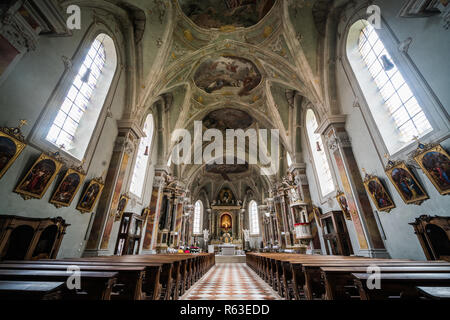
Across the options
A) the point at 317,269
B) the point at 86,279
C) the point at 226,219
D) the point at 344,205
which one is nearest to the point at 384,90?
the point at 344,205

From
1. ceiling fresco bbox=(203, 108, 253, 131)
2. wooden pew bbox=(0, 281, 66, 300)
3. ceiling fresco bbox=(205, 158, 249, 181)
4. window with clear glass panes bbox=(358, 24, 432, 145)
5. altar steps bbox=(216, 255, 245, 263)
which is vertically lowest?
altar steps bbox=(216, 255, 245, 263)

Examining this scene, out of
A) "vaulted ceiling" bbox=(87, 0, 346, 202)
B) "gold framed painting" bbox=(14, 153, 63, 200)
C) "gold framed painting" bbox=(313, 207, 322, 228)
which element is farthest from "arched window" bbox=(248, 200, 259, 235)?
"gold framed painting" bbox=(14, 153, 63, 200)

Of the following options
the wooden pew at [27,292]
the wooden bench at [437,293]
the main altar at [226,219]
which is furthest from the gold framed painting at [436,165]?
the main altar at [226,219]

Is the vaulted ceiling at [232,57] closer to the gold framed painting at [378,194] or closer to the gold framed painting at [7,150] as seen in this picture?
the gold framed painting at [378,194]

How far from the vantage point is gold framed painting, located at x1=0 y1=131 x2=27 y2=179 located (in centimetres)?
382

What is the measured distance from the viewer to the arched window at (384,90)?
5594 mm

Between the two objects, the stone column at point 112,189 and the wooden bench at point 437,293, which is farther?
the stone column at point 112,189

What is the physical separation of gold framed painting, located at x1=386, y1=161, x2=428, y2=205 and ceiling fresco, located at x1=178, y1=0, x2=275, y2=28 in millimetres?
9082

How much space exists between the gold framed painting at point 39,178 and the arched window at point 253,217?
23.6 meters

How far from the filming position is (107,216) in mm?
7164

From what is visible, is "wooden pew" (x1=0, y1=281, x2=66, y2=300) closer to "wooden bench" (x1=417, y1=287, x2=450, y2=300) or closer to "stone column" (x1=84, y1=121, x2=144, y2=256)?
"wooden bench" (x1=417, y1=287, x2=450, y2=300)

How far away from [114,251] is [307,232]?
9781 millimetres
